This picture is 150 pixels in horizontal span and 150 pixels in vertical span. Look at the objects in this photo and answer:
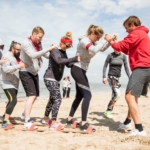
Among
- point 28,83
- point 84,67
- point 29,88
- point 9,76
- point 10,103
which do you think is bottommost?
point 10,103

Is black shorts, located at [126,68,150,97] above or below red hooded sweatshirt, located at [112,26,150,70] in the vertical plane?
below

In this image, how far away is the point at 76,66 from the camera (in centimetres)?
468

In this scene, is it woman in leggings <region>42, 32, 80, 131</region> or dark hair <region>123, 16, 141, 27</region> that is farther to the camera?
woman in leggings <region>42, 32, 80, 131</region>

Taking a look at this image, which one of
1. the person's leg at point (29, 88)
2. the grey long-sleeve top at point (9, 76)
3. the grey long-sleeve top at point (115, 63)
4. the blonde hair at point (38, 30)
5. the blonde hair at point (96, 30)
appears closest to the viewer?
the blonde hair at point (96, 30)

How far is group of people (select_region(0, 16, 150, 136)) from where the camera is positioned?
4047 millimetres

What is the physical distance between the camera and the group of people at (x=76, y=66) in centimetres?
405

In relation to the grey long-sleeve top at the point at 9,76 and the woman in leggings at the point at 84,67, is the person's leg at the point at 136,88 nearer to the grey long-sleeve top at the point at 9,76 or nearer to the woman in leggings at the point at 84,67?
the woman in leggings at the point at 84,67

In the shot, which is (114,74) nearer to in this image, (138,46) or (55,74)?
(55,74)

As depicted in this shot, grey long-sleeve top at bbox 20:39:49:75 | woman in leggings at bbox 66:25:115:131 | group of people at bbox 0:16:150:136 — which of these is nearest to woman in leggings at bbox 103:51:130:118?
group of people at bbox 0:16:150:136

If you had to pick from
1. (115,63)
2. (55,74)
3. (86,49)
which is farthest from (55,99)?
(115,63)

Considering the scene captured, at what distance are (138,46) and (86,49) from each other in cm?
105

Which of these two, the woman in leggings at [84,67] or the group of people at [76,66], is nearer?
the group of people at [76,66]

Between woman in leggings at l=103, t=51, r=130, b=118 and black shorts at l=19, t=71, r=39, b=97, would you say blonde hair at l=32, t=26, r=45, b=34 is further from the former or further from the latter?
woman in leggings at l=103, t=51, r=130, b=118

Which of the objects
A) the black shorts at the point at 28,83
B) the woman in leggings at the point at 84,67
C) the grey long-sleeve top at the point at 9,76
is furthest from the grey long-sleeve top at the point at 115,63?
the grey long-sleeve top at the point at 9,76
